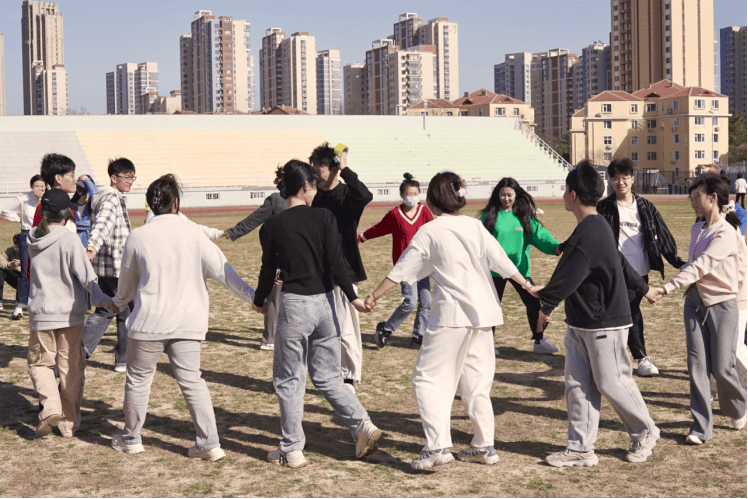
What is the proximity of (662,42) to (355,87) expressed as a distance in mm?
63076

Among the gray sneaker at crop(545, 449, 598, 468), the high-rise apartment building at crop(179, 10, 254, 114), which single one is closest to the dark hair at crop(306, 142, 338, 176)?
the gray sneaker at crop(545, 449, 598, 468)

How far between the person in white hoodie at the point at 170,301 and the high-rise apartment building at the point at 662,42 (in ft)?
390

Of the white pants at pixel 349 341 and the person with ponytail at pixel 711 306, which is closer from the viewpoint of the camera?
the person with ponytail at pixel 711 306

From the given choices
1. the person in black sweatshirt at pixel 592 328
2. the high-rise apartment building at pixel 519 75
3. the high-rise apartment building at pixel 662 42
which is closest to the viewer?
the person in black sweatshirt at pixel 592 328

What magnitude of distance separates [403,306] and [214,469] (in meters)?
3.83

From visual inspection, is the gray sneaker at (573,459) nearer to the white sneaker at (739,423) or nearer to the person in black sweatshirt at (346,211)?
the white sneaker at (739,423)

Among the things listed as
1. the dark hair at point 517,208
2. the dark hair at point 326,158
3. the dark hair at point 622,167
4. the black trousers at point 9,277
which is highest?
the dark hair at point 326,158

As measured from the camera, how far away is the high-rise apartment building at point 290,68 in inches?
5650

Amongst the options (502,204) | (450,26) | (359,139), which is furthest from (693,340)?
(450,26)

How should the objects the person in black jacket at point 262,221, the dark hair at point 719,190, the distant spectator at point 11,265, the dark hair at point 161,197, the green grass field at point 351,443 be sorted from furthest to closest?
the distant spectator at point 11,265, the person in black jacket at point 262,221, the dark hair at point 719,190, the dark hair at point 161,197, the green grass field at point 351,443

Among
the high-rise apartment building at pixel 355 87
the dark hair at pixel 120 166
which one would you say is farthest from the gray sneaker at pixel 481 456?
the high-rise apartment building at pixel 355 87

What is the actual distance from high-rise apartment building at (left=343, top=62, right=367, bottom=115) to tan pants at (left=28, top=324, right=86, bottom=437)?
15199 centimetres

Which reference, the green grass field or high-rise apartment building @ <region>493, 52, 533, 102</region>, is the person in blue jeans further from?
high-rise apartment building @ <region>493, 52, 533, 102</region>

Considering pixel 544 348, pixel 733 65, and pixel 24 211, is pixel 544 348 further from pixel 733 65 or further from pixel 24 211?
pixel 733 65
